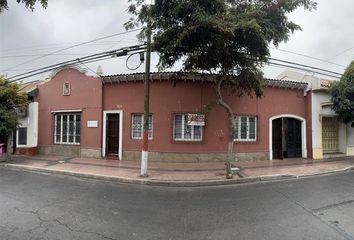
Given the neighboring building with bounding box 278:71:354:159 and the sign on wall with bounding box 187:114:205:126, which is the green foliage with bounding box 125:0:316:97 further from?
the neighboring building with bounding box 278:71:354:159

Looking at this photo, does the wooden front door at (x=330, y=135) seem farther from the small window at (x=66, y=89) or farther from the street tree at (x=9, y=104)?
the street tree at (x=9, y=104)

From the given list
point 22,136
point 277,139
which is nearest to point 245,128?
point 277,139

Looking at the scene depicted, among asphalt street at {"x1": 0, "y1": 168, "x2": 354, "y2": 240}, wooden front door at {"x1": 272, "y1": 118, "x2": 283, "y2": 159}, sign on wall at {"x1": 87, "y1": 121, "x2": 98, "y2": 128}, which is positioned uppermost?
sign on wall at {"x1": 87, "y1": 121, "x2": 98, "y2": 128}

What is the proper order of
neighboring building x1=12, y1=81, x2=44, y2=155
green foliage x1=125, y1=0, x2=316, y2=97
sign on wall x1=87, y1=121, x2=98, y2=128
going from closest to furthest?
green foliage x1=125, y1=0, x2=316, y2=97 < sign on wall x1=87, y1=121, x2=98, y2=128 < neighboring building x1=12, y1=81, x2=44, y2=155

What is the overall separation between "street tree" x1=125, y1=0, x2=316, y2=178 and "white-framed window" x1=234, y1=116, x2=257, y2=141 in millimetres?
4588

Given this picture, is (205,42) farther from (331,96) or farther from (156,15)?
(331,96)

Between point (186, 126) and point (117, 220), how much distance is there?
1039cm

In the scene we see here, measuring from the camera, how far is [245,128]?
17531 millimetres

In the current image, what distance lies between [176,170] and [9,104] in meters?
10.3

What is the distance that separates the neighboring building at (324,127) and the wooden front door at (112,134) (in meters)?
11.1

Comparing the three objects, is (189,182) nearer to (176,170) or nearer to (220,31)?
(176,170)

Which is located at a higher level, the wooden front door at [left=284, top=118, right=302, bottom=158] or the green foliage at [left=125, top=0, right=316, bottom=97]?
the green foliage at [left=125, top=0, right=316, bottom=97]

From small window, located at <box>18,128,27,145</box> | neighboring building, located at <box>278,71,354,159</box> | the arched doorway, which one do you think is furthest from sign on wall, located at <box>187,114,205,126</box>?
small window, located at <box>18,128,27,145</box>

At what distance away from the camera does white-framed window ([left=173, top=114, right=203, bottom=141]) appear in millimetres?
16562
